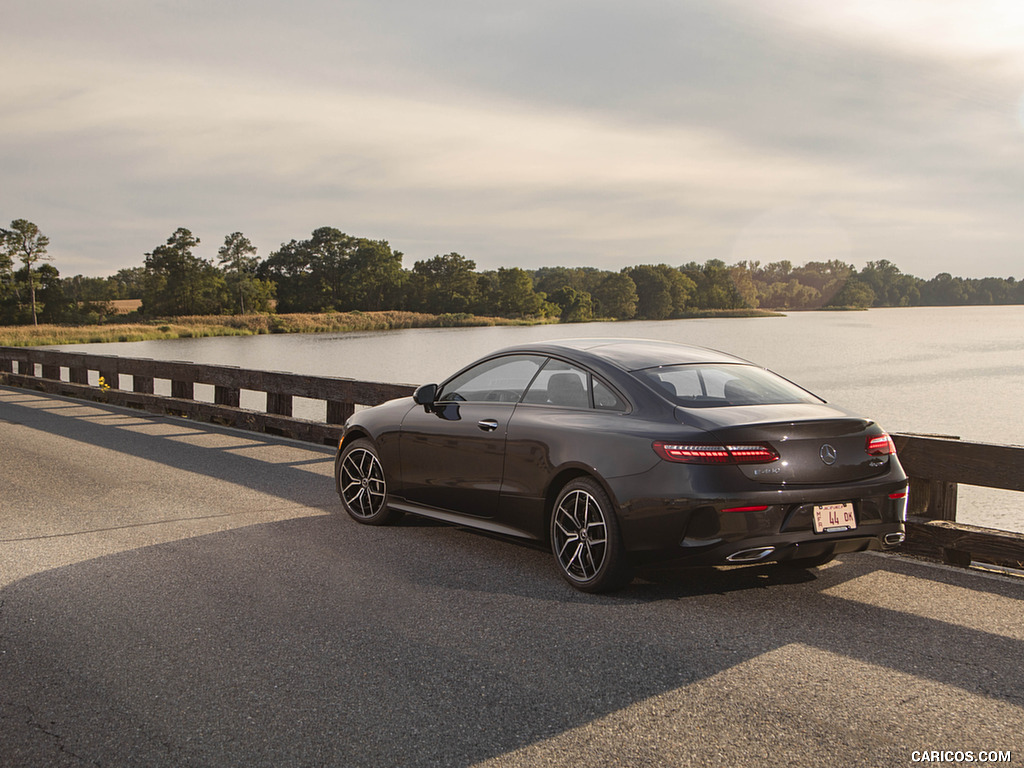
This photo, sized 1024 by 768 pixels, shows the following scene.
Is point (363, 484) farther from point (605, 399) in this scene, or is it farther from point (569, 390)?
point (605, 399)

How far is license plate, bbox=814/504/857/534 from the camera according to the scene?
4.85 meters

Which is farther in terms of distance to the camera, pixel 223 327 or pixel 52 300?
pixel 52 300

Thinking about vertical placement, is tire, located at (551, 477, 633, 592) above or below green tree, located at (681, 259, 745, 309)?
below

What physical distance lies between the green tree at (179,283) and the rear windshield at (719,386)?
13719 cm

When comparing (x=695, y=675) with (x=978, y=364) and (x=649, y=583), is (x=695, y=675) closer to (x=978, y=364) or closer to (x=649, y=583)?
(x=649, y=583)

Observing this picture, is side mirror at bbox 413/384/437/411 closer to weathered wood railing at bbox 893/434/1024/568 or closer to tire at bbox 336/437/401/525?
tire at bbox 336/437/401/525

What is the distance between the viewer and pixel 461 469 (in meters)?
6.25

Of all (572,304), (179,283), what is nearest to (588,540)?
(179,283)

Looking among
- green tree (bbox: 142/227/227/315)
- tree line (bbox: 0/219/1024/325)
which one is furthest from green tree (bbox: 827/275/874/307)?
green tree (bbox: 142/227/227/315)

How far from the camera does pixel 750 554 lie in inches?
188

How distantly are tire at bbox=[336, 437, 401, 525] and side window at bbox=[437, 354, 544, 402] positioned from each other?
936mm

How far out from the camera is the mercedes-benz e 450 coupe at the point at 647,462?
15.7ft

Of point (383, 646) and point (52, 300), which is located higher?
point (52, 300)

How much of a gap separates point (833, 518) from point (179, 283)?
140 m
